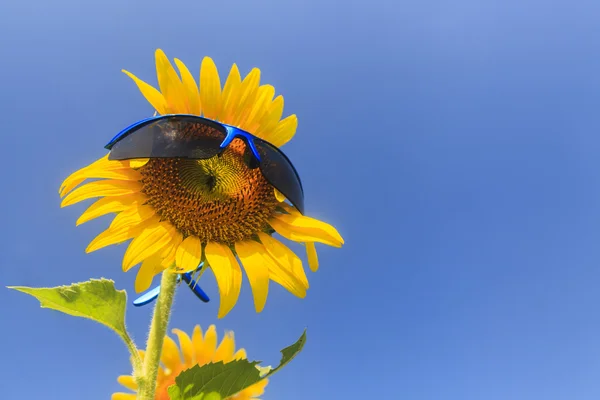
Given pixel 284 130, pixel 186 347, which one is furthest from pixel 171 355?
pixel 284 130

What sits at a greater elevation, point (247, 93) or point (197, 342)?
point (247, 93)

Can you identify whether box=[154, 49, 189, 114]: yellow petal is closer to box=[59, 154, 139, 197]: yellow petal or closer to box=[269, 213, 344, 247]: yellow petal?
box=[59, 154, 139, 197]: yellow petal

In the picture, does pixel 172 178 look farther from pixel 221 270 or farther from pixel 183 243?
pixel 221 270

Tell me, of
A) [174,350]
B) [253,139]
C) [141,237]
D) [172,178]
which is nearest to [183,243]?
[141,237]

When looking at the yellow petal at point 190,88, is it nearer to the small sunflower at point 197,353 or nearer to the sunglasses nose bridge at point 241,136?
the sunglasses nose bridge at point 241,136

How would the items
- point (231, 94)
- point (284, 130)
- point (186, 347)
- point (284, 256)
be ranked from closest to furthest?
point (284, 256)
point (231, 94)
point (284, 130)
point (186, 347)

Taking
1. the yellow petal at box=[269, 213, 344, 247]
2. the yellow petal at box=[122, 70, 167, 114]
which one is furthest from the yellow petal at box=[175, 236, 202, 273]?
the yellow petal at box=[122, 70, 167, 114]

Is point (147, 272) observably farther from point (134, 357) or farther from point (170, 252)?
point (134, 357)
